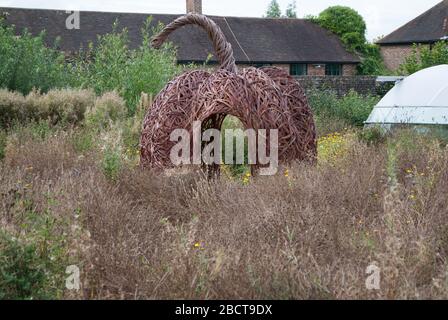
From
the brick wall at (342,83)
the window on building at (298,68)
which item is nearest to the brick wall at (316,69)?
the window on building at (298,68)

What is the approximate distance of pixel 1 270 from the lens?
4438 millimetres

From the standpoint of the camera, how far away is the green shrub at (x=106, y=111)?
1097 cm

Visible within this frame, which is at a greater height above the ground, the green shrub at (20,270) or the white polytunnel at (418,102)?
the white polytunnel at (418,102)

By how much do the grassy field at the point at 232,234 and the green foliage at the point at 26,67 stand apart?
7301mm

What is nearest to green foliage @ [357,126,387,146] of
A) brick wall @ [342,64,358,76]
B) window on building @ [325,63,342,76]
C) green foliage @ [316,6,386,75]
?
window on building @ [325,63,342,76]

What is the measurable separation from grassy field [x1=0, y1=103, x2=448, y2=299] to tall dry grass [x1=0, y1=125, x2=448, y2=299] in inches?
0.5

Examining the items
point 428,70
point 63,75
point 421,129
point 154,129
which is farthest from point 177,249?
point 428,70

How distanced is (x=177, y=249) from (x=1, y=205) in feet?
6.32

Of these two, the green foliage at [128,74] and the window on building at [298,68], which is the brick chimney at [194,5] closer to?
the window on building at [298,68]

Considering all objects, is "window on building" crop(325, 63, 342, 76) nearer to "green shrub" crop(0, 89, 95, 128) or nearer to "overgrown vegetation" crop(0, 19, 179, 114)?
"overgrown vegetation" crop(0, 19, 179, 114)

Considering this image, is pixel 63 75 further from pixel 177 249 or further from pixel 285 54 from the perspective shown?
pixel 285 54

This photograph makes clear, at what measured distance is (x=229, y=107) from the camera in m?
7.77

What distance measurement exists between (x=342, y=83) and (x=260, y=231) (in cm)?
2024
